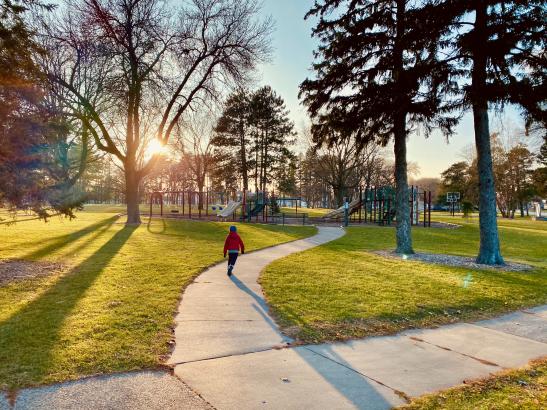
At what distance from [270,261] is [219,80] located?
1699cm

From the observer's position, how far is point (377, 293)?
7.94m

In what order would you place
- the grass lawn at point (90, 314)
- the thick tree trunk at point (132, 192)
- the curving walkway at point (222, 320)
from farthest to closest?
the thick tree trunk at point (132, 192) → the curving walkway at point (222, 320) → the grass lawn at point (90, 314)

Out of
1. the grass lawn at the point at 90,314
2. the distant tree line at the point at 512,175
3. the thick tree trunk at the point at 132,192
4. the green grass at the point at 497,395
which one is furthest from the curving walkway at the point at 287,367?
the distant tree line at the point at 512,175

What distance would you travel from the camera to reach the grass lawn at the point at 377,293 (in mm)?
6035

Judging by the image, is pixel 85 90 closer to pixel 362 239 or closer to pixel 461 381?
pixel 362 239

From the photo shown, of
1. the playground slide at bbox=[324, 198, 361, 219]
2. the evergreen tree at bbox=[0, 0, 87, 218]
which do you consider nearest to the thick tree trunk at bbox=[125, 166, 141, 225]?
the evergreen tree at bbox=[0, 0, 87, 218]

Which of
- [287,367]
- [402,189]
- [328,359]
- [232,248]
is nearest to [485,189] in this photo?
[402,189]

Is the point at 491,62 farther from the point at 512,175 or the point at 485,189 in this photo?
the point at 512,175

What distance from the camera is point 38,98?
1083 cm

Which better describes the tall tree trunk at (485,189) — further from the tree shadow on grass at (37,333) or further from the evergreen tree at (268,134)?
the evergreen tree at (268,134)

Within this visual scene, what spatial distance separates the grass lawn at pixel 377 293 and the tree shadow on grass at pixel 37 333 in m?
2.96

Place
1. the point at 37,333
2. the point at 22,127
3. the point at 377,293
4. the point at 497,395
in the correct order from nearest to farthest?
the point at 497,395, the point at 37,333, the point at 377,293, the point at 22,127

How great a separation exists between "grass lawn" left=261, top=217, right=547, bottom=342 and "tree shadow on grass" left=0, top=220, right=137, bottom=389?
2957 mm

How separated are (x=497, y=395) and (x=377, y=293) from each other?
4209 mm
